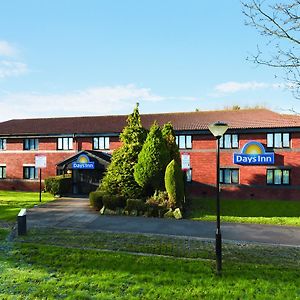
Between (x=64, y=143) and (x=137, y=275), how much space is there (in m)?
24.1

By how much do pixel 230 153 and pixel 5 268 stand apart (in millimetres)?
21401

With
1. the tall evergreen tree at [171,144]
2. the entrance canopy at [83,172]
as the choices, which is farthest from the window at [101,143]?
the tall evergreen tree at [171,144]

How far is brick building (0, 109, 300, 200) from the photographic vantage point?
85.0ft

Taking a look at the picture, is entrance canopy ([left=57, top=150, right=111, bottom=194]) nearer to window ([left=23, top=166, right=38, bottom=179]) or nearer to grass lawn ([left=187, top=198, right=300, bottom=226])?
window ([left=23, top=166, right=38, bottom=179])

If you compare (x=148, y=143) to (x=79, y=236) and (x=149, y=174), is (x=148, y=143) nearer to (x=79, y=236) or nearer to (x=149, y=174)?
(x=149, y=174)

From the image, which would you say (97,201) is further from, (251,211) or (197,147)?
(197,147)

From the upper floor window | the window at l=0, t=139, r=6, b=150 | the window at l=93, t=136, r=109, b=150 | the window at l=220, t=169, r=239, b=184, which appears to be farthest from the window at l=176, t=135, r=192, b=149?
the window at l=0, t=139, r=6, b=150

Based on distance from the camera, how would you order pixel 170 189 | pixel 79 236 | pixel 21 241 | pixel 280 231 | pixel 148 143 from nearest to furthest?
pixel 21 241 < pixel 79 236 < pixel 280 231 < pixel 170 189 < pixel 148 143

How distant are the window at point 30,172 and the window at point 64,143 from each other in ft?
11.6

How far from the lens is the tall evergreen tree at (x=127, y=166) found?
2028 cm

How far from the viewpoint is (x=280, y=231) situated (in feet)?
50.6

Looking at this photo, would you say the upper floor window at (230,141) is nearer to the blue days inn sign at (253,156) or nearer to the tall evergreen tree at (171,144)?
the blue days inn sign at (253,156)

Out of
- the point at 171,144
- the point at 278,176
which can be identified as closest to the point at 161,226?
the point at 171,144

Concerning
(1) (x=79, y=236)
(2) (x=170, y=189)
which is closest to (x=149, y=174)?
(2) (x=170, y=189)
